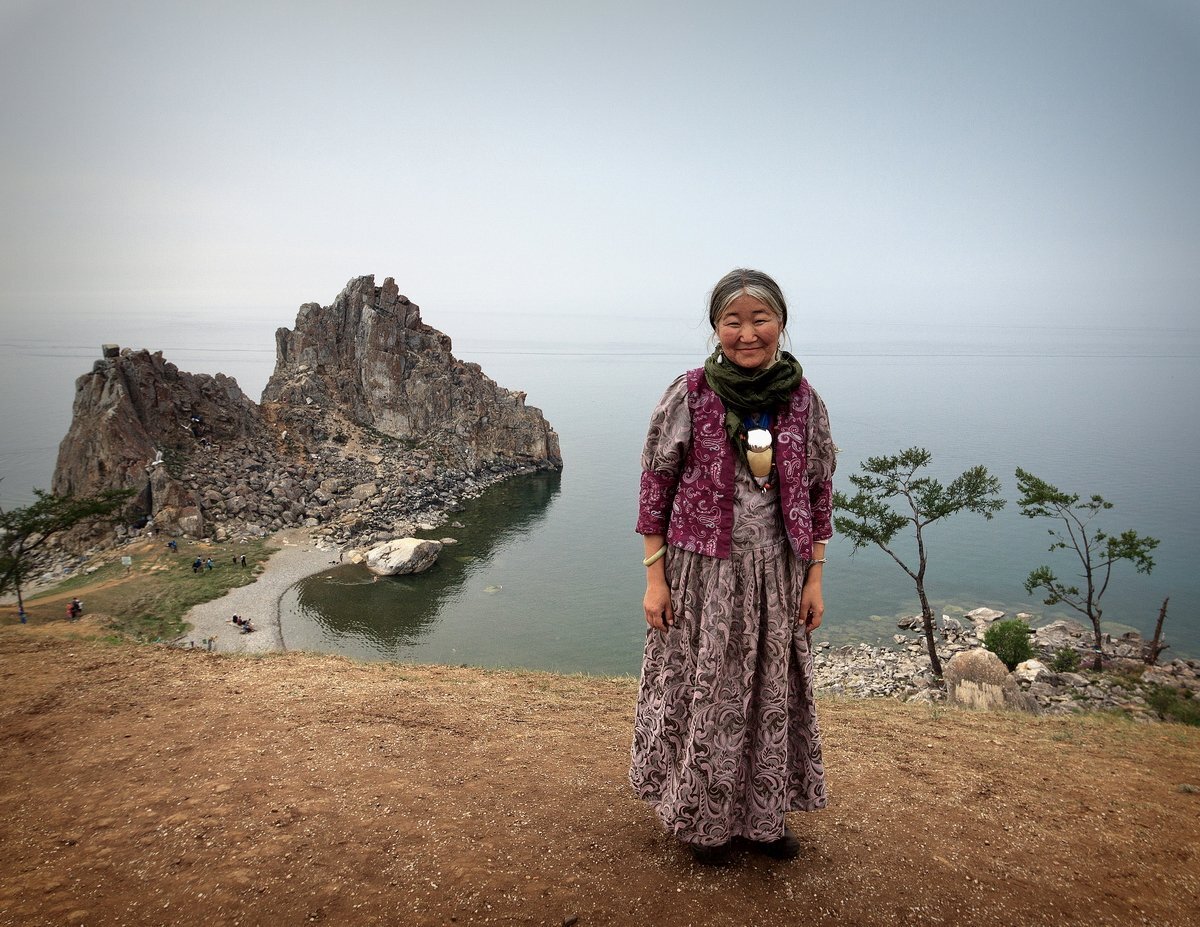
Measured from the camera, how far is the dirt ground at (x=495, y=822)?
3.38 metres

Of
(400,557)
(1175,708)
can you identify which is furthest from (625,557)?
(1175,708)

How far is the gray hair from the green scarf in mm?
283

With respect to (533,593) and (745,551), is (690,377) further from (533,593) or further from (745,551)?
(533,593)

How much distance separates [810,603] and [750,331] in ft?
5.20

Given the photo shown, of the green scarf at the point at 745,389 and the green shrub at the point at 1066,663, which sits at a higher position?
the green scarf at the point at 745,389

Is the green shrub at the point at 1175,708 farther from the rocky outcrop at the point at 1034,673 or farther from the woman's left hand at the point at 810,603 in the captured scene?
the woman's left hand at the point at 810,603

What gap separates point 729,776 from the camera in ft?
11.0

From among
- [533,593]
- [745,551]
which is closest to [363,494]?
[533,593]

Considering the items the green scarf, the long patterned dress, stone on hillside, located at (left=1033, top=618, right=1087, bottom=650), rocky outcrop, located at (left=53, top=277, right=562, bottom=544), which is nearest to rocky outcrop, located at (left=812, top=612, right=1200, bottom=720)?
stone on hillside, located at (left=1033, top=618, right=1087, bottom=650)

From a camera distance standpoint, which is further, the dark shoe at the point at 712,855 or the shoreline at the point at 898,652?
the shoreline at the point at 898,652

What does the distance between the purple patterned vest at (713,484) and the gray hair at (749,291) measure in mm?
381

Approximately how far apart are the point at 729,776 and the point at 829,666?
821 inches

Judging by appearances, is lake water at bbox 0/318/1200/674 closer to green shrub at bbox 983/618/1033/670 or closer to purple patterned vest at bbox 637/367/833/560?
green shrub at bbox 983/618/1033/670

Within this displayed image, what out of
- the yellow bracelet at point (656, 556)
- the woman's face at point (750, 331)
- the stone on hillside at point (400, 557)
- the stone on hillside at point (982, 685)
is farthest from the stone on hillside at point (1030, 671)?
the stone on hillside at point (400, 557)
